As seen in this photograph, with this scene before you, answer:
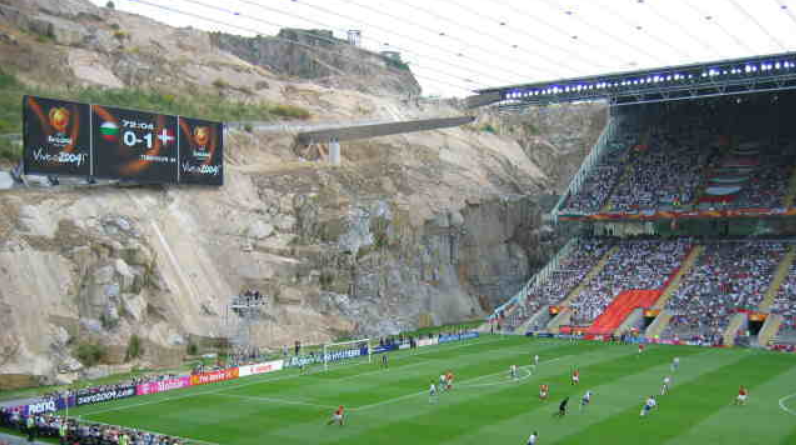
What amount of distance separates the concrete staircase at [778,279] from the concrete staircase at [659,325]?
6.84 metres

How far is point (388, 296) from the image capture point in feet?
228

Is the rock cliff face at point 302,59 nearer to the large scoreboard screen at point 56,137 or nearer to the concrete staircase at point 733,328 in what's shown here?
the large scoreboard screen at point 56,137

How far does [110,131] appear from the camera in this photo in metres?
56.2

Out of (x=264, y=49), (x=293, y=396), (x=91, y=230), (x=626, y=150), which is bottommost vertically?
(x=293, y=396)

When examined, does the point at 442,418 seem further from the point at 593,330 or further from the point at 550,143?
the point at 550,143

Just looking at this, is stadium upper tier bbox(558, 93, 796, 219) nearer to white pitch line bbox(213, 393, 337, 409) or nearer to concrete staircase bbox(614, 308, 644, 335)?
concrete staircase bbox(614, 308, 644, 335)

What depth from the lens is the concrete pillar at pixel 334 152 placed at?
7662 centimetres

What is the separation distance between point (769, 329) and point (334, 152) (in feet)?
134

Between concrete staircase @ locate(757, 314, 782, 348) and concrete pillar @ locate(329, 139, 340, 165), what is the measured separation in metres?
39.7

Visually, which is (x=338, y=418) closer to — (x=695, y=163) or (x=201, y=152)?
(x=201, y=152)

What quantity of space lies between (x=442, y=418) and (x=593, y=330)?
3139 centimetres

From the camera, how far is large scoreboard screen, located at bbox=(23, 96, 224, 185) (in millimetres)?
52312

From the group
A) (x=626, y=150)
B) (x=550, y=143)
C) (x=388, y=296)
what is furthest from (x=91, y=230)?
(x=550, y=143)

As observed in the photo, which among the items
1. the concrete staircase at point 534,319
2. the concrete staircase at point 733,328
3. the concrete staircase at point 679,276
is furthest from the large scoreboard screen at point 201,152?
the concrete staircase at point 733,328
